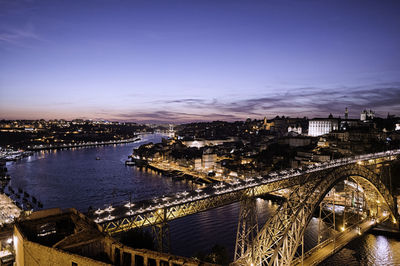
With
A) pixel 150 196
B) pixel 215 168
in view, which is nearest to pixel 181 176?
pixel 215 168

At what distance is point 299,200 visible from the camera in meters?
14.5

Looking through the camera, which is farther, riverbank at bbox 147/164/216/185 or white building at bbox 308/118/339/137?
white building at bbox 308/118/339/137

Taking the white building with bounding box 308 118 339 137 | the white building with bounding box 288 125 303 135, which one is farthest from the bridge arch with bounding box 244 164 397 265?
the white building with bounding box 288 125 303 135

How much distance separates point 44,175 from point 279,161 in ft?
122

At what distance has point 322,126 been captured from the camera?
2650 inches

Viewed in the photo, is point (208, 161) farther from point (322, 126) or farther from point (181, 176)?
point (322, 126)

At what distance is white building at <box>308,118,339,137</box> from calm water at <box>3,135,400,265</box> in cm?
4227

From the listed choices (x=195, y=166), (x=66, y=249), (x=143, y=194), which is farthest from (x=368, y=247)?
(x=195, y=166)

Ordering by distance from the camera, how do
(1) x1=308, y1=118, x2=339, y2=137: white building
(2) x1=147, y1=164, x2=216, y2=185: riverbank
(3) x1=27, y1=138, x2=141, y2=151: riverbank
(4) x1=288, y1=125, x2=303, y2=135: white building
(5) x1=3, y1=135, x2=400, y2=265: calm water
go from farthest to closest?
(3) x1=27, y1=138, x2=141, y2=151: riverbank → (4) x1=288, y1=125, x2=303, y2=135: white building → (1) x1=308, y1=118, x2=339, y2=137: white building → (2) x1=147, y1=164, x2=216, y2=185: riverbank → (5) x1=3, y1=135, x2=400, y2=265: calm water

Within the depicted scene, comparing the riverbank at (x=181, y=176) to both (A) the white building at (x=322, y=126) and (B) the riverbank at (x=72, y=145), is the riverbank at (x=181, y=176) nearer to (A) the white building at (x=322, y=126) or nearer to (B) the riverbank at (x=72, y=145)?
(A) the white building at (x=322, y=126)

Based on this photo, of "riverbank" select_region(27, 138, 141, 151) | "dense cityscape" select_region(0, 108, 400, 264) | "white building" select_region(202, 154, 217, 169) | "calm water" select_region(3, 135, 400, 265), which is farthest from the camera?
"riverbank" select_region(27, 138, 141, 151)

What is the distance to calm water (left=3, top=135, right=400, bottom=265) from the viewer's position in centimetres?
1816

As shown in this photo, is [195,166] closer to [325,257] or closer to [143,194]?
[143,194]

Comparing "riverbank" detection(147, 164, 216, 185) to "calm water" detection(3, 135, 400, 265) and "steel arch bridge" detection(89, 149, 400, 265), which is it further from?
"steel arch bridge" detection(89, 149, 400, 265)
